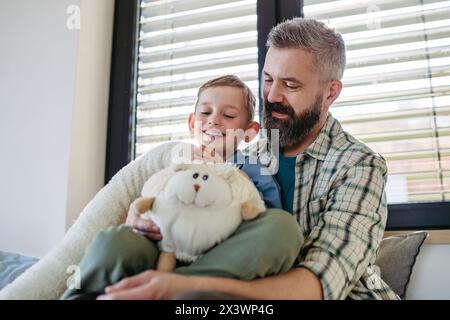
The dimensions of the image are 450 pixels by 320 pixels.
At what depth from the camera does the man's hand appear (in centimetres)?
55

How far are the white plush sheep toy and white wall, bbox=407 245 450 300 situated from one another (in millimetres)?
965

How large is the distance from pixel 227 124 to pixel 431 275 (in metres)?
0.87

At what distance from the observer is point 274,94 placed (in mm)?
1139

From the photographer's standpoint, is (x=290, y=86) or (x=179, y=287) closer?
(x=179, y=287)

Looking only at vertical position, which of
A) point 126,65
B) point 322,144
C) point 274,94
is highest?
point 126,65

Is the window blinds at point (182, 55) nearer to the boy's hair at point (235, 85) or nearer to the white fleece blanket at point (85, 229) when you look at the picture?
the boy's hair at point (235, 85)

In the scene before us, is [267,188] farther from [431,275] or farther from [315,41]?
[431,275]

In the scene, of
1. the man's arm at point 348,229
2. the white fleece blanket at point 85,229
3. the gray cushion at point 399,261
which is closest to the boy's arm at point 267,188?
the man's arm at point 348,229

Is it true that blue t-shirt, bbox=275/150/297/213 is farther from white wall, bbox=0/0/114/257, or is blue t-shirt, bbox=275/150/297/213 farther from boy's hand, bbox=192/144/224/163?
white wall, bbox=0/0/114/257

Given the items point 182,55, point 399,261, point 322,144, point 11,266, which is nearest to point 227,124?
point 322,144

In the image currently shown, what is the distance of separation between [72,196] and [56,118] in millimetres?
330

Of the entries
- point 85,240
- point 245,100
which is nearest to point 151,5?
point 245,100

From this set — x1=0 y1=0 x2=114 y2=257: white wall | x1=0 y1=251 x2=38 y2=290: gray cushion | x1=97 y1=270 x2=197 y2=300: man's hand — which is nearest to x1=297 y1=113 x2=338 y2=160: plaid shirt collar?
x1=97 y1=270 x2=197 y2=300: man's hand

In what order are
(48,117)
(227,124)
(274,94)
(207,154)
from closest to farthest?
(207,154), (227,124), (274,94), (48,117)
